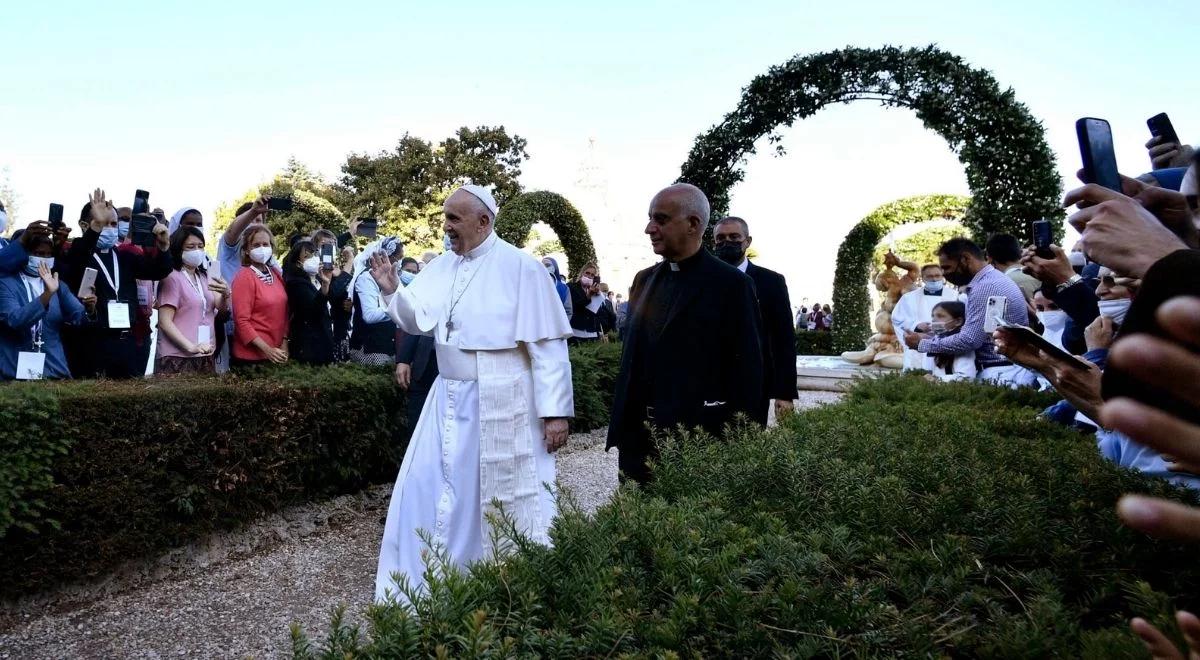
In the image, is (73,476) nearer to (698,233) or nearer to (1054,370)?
(698,233)

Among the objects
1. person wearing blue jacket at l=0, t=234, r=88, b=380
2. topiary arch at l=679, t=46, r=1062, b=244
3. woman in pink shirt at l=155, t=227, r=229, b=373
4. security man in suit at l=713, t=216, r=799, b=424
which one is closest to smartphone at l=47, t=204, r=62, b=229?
person wearing blue jacket at l=0, t=234, r=88, b=380

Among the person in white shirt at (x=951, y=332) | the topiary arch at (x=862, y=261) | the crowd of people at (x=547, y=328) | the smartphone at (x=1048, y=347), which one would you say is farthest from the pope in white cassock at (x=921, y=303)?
the smartphone at (x=1048, y=347)

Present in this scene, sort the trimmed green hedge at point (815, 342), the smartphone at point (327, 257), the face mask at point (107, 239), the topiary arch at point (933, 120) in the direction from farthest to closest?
the trimmed green hedge at point (815, 342) → the topiary arch at point (933, 120) → the smartphone at point (327, 257) → the face mask at point (107, 239)

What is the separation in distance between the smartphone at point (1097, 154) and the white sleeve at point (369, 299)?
26.1 feet

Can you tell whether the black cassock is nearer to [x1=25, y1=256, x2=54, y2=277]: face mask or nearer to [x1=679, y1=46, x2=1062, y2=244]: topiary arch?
[x1=25, y1=256, x2=54, y2=277]: face mask

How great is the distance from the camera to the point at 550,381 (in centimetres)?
509

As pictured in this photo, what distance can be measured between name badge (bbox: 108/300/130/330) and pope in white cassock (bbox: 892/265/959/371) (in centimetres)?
1023

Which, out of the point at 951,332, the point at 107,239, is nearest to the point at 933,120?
the point at 951,332

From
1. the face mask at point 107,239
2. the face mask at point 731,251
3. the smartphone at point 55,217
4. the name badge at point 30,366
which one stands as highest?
the smartphone at point 55,217

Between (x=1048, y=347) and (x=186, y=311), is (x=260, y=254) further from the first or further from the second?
(x=1048, y=347)

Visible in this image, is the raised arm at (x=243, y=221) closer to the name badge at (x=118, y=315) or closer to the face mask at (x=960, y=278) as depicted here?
the name badge at (x=118, y=315)

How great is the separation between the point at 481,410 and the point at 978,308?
14.0ft

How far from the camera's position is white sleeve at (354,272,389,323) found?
371 inches

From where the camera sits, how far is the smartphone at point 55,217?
6618 mm
